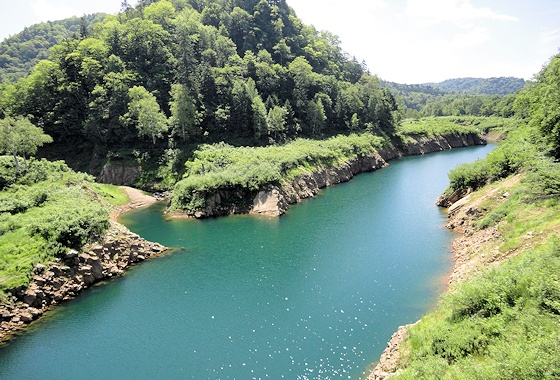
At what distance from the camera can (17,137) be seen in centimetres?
5316

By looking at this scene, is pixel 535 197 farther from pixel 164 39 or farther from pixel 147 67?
pixel 164 39

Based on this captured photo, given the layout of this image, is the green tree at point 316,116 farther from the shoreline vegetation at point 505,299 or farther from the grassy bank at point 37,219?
the grassy bank at point 37,219

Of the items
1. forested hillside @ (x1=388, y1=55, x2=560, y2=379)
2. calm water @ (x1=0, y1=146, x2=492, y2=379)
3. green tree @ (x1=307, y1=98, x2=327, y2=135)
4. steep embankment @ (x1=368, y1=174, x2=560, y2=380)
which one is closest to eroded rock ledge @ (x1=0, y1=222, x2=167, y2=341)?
calm water @ (x1=0, y1=146, x2=492, y2=379)

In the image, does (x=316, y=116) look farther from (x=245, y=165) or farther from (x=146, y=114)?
(x=146, y=114)

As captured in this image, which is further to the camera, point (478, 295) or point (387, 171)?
point (387, 171)

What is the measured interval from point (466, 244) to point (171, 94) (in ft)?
235

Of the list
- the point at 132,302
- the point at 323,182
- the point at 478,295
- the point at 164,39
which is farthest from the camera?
the point at 164,39

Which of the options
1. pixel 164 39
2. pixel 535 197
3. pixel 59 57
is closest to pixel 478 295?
pixel 535 197

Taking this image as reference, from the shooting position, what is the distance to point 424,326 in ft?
73.9

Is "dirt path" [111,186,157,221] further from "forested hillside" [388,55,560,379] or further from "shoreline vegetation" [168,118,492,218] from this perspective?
"forested hillside" [388,55,560,379]

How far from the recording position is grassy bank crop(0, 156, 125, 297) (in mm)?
32594

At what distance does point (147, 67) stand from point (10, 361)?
84.5 m

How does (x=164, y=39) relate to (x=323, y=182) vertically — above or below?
above

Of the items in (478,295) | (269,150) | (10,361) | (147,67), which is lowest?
(10,361)
